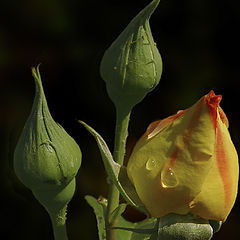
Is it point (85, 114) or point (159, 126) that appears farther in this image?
point (85, 114)

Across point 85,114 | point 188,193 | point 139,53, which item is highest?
point 139,53

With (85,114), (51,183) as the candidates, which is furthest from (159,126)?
(85,114)

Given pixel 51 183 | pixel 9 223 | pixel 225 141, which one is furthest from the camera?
pixel 9 223

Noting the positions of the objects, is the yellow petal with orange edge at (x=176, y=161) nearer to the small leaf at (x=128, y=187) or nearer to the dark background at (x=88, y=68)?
the small leaf at (x=128, y=187)

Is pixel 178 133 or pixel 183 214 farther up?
pixel 178 133

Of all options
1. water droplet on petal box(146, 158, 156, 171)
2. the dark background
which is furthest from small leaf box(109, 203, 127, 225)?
the dark background

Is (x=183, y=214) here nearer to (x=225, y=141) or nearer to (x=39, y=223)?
(x=225, y=141)

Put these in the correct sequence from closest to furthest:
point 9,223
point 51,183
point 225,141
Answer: point 225,141, point 51,183, point 9,223
